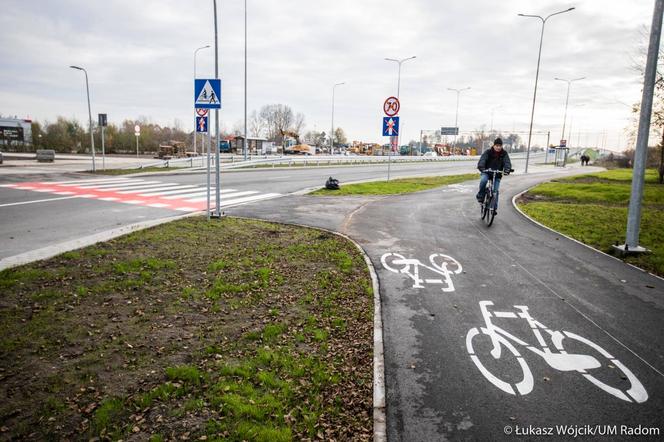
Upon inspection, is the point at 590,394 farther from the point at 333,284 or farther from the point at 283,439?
the point at 333,284

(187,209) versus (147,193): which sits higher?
(147,193)

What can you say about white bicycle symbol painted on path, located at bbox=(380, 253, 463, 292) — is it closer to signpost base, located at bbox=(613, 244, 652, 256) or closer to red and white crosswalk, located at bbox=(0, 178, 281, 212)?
signpost base, located at bbox=(613, 244, 652, 256)

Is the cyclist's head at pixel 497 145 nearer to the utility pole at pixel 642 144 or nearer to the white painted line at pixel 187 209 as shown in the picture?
the utility pole at pixel 642 144

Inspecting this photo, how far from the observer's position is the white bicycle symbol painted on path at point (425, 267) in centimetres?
685

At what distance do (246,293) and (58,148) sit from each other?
62569mm

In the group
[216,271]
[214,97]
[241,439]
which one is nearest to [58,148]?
[214,97]

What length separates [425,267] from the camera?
756 cm

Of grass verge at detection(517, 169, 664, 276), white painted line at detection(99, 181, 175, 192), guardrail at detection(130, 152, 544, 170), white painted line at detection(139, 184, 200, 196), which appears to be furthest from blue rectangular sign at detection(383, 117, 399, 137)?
guardrail at detection(130, 152, 544, 170)

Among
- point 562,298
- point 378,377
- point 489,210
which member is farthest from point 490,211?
point 378,377

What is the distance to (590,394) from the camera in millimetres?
3777

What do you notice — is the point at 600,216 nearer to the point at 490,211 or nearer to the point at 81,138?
the point at 490,211

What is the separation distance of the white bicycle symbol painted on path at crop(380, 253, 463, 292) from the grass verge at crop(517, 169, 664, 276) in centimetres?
372

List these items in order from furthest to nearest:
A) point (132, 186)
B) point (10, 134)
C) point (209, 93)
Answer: point (10, 134), point (132, 186), point (209, 93)

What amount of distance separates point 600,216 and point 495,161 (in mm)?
5008
